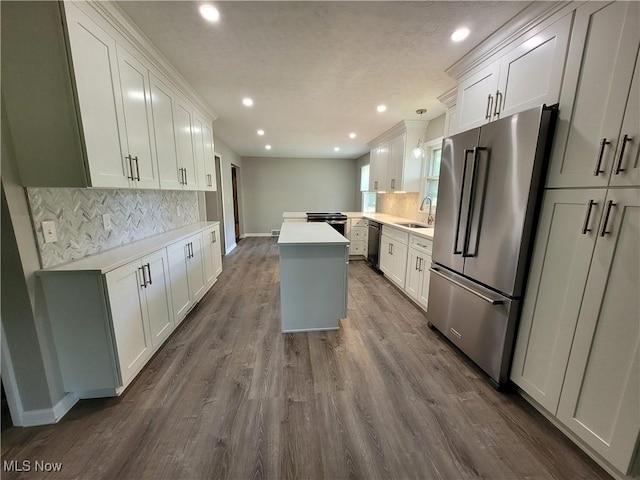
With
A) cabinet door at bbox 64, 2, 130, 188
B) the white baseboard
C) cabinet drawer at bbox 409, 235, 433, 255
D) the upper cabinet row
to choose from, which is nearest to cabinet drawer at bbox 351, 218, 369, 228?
cabinet drawer at bbox 409, 235, 433, 255

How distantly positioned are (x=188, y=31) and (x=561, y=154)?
2.59 metres

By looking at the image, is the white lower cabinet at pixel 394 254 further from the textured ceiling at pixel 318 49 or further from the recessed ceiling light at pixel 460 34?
the recessed ceiling light at pixel 460 34

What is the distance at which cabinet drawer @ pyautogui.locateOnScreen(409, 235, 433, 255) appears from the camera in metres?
2.73

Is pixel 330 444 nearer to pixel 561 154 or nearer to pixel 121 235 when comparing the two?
pixel 561 154

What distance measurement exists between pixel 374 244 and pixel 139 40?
394 centimetres

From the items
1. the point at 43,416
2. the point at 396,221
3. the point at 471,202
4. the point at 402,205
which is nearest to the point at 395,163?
the point at 402,205

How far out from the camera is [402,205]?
15.9 ft

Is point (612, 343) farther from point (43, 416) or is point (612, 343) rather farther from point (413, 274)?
point (43, 416)

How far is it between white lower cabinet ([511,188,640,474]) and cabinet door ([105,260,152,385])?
2.69m

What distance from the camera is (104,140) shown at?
5.06ft

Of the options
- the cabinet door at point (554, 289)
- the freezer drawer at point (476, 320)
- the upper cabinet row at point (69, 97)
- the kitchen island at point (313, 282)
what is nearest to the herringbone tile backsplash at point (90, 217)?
the upper cabinet row at point (69, 97)

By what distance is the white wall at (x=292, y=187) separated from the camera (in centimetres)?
768

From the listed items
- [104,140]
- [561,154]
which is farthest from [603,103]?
[104,140]

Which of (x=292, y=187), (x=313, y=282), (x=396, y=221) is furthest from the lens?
(x=292, y=187)
